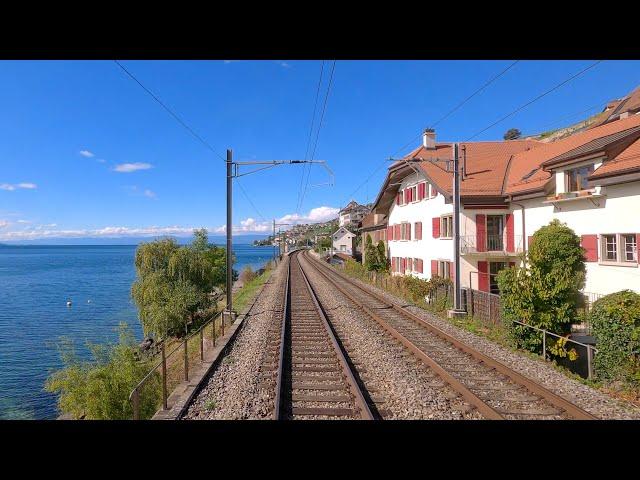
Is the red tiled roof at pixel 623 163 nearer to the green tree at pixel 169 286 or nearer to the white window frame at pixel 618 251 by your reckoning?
the white window frame at pixel 618 251

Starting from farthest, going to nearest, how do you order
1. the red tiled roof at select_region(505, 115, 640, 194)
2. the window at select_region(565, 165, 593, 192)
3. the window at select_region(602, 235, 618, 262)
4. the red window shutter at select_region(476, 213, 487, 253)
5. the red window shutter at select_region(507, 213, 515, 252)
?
the red window shutter at select_region(476, 213, 487, 253)
the red window shutter at select_region(507, 213, 515, 252)
the red tiled roof at select_region(505, 115, 640, 194)
the window at select_region(565, 165, 593, 192)
the window at select_region(602, 235, 618, 262)

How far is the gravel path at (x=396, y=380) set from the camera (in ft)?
19.5

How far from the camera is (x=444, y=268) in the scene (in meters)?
21.9

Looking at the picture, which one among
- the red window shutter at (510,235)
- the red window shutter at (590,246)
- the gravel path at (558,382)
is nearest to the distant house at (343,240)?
the red window shutter at (510,235)

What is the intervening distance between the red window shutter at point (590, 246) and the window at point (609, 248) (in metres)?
0.25

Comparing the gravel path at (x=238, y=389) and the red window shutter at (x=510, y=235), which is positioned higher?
the red window shutter at (x=510, y=235)

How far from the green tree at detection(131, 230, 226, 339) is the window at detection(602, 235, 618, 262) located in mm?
19380

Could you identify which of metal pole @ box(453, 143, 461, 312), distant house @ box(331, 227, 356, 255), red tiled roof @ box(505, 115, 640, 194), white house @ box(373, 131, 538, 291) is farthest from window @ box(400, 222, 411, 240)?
distant house @ box(331, 227, 356, 255)

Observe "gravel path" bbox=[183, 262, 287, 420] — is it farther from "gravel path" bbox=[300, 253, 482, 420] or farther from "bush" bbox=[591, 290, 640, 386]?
"bush" bbox=[591, 290, 640, 386]

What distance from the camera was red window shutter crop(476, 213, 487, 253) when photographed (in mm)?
20422
